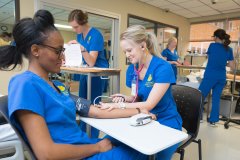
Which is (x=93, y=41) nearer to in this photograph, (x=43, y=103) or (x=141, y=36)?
(x=141, y=36)

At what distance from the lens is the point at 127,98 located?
1.37 metres

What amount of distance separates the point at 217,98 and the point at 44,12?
2957 millimetres

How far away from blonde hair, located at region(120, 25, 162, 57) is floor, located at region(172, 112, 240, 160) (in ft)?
4.00

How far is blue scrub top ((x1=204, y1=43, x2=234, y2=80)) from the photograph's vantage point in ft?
10.0

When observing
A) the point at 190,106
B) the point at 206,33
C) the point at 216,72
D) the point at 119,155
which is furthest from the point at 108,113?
the point at 206,33

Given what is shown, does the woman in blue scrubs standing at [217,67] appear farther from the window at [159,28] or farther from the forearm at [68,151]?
the forearm at [68,151]

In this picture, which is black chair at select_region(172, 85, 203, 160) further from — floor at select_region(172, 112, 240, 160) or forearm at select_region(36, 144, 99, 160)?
forearm at select_region(36, 144, 99, 160)

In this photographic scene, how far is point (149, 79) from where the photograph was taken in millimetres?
1249

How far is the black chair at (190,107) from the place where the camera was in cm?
143

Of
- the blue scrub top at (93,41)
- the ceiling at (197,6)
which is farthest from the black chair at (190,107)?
the ceiling at (197,6)

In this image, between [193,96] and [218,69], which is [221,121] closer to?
[218,69]

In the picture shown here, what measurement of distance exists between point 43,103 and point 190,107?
1.10 metres

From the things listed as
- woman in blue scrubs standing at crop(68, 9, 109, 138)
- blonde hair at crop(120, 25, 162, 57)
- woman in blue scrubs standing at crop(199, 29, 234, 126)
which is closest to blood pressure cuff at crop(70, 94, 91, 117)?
blonde hair at crop(120, 25, 162, 57)

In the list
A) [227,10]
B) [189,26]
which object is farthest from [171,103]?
[189,26]
